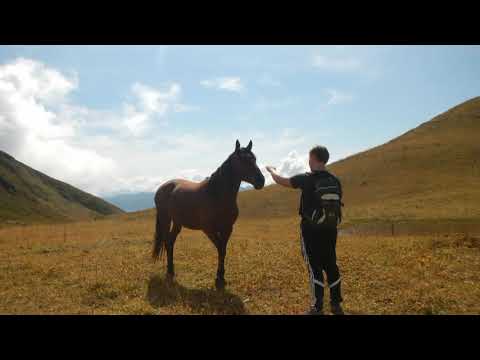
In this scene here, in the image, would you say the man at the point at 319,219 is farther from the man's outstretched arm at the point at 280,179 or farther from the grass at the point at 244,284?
the grass at the point at 244,284

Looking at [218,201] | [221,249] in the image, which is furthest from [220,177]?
[221,249]

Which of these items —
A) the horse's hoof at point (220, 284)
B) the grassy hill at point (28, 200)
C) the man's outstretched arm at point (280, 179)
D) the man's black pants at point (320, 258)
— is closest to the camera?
the man's black pants at point (320, 258)

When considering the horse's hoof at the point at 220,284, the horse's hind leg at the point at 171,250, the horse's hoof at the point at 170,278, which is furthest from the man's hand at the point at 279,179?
the horse's hoof at the point at 170,278

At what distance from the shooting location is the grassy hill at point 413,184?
37.8 m

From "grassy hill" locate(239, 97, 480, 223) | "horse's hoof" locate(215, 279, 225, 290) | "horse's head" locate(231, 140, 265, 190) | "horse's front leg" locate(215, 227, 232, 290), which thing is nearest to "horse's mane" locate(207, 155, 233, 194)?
"horse's head" locate(231, 140, 265, 190)

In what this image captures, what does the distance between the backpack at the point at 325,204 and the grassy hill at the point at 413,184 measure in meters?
32.4

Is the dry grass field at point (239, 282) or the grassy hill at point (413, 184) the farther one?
the grassy hill at point (413, 184)

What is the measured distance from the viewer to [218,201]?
28.8 feet

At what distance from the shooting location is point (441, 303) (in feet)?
23.6

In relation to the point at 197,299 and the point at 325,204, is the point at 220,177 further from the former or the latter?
the point at 325,204
